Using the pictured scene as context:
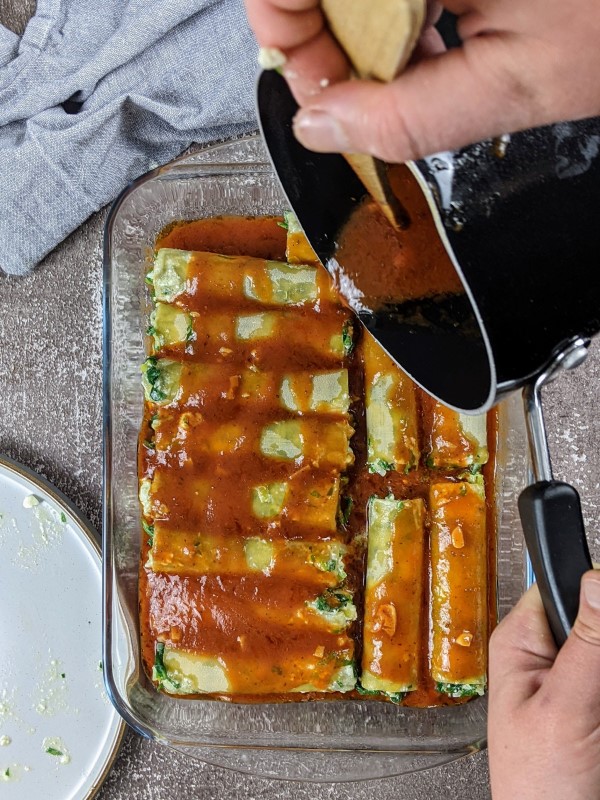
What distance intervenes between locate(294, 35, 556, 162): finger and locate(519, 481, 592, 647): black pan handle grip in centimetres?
76

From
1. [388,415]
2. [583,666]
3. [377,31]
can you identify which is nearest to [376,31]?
[377,31]

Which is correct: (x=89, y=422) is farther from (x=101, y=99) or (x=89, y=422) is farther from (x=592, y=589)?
(x=592, y=589)

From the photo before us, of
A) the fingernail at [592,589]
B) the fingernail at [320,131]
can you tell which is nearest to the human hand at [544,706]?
the fingernail at [592,589]

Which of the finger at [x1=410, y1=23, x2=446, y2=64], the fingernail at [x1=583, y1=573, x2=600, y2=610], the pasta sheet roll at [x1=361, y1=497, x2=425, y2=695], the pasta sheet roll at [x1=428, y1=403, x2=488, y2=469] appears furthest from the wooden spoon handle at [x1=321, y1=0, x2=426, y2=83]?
the pasta sheet roll at [x1=361, y1=497, x2=425, y2=695]

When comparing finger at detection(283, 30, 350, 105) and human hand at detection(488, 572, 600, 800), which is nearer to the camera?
finger at detection(283, 30, 350, 105)

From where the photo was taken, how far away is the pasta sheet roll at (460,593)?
221 cm

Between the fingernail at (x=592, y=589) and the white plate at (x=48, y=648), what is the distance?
156 centimetres

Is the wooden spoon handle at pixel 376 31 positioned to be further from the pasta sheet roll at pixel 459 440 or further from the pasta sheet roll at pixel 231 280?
the pasta sheet roll at pixel 459 440

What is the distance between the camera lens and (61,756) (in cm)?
241

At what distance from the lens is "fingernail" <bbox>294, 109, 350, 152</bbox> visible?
99 cm

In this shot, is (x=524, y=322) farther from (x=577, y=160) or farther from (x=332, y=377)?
(x=332, y=377)

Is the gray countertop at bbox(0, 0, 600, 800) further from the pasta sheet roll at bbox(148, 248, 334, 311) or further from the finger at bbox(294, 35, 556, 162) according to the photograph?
the finger at bbox(294, 35, 556, 162)

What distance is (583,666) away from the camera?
1.45m

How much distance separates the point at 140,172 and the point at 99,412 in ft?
2.68
